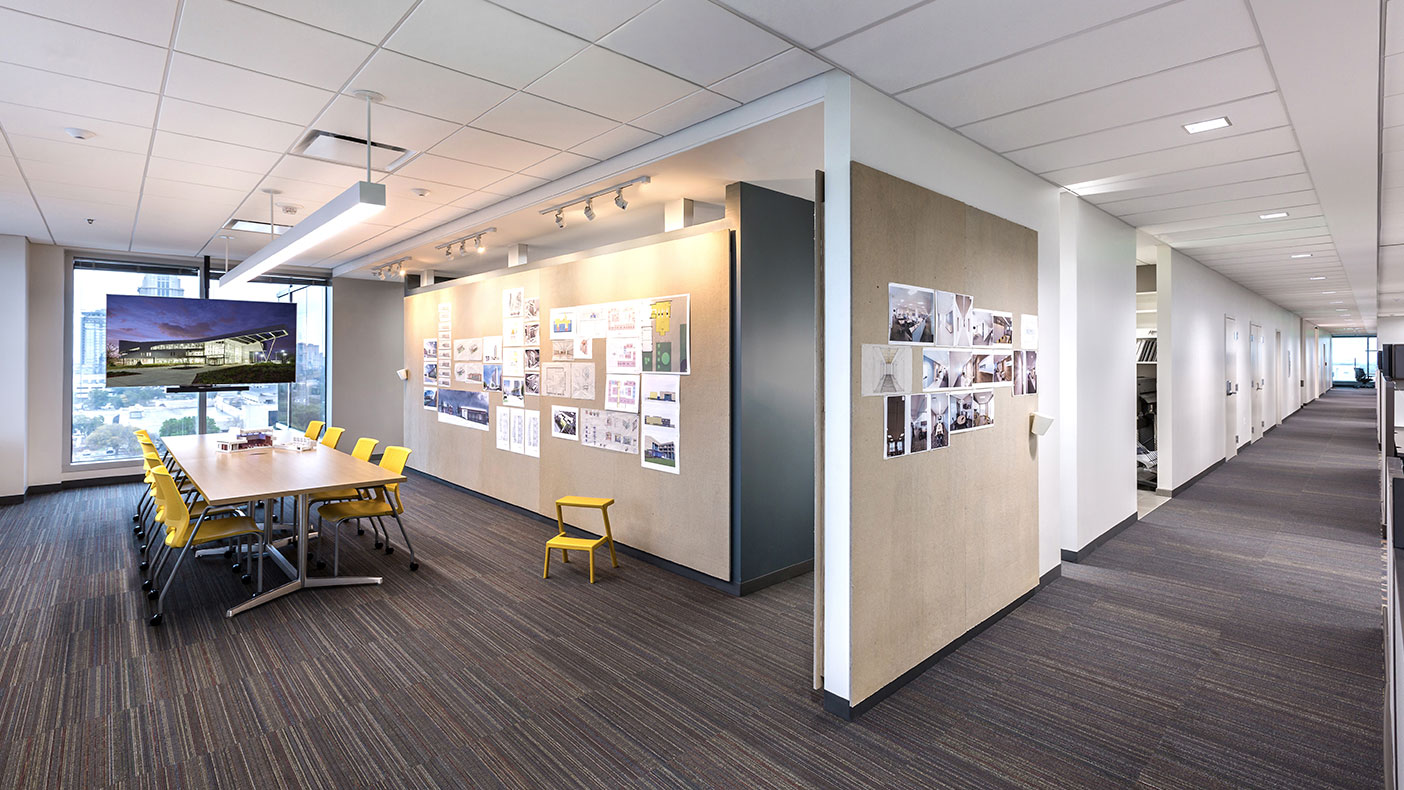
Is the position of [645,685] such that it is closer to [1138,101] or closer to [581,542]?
[581,542]

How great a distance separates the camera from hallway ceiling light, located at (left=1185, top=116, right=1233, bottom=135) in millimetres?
3253

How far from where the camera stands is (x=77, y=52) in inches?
106

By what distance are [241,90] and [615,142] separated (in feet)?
6.01

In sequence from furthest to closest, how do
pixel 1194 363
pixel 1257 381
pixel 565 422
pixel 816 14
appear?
1. pixel 1257 381
2. pixel 1194 363
3. pixel 565 422
4. pixel 816 14

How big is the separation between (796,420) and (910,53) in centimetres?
262

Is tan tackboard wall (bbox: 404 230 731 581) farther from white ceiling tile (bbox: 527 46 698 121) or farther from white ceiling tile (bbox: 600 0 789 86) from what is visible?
white ceiling tile (bbox: 600 0 789 86)

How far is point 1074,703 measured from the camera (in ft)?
9.66

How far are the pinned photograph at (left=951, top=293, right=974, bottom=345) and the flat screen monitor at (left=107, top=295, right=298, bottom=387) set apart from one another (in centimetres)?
821

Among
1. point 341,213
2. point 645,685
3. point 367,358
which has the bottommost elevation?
point 645,685

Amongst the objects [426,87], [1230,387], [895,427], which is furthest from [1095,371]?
[1230,387]

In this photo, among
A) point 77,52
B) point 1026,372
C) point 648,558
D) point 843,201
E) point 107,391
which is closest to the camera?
point 77,52

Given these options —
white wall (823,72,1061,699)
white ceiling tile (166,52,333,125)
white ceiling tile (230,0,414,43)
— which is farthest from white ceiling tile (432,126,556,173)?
white wall (823,72,1061,699)

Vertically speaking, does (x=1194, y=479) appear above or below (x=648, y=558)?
above

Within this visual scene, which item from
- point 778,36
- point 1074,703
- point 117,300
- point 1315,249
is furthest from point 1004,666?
point 117,300
